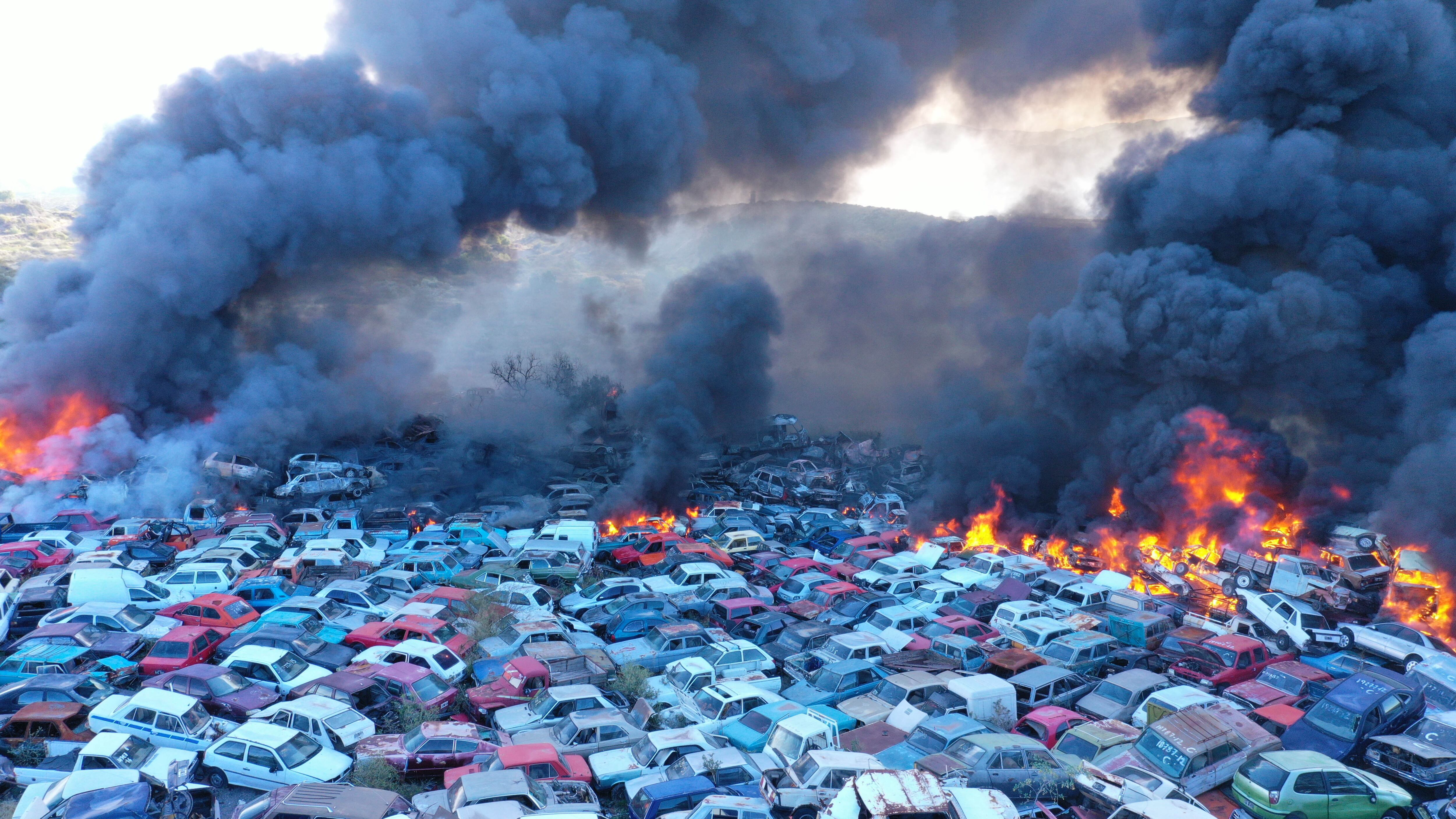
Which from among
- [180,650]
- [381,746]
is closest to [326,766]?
[381,746]

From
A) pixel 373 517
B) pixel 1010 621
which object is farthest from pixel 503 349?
pixel 1010 621

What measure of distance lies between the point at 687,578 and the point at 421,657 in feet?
22.2

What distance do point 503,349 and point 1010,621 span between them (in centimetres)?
4994

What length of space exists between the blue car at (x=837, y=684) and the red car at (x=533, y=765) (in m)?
3.91

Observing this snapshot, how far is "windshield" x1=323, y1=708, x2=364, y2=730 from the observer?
36.1ft

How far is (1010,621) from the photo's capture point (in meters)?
16.3

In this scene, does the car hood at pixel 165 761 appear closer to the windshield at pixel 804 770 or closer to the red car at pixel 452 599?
the red car at pixel 452 599

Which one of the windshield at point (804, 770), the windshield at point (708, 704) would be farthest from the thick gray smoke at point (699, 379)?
the windshield at point (804, 770)

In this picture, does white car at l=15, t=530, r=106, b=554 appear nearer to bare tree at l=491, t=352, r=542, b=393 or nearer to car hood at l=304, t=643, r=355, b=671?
car hood at l=304, t=643, r=355, b=671

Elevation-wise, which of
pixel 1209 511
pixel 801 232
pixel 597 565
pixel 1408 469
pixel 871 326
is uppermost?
pixel 801 232

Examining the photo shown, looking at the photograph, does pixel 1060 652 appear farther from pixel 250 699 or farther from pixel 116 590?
pixel 116 590

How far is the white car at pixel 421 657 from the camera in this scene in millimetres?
13414

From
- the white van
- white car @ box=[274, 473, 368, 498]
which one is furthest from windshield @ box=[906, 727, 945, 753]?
white car @ box=[274, 473, 368, 498]

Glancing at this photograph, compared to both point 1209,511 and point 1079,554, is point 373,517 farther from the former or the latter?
point 1209,511
